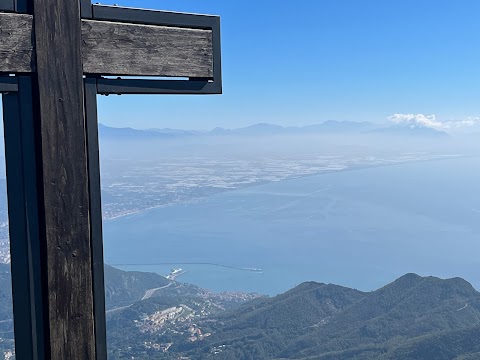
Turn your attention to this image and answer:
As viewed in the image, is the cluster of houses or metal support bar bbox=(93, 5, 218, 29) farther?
the cluster of houses

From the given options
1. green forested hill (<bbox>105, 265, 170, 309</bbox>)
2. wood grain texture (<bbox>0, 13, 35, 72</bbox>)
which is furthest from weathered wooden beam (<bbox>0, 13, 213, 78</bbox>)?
green forested hill (<bbox>105, 265, 170, 309</bbox>)

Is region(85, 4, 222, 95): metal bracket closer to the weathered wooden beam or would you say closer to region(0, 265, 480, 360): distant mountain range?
the weathered wooden beam

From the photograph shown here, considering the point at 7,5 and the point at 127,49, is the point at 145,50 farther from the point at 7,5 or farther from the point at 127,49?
the point at 7,5

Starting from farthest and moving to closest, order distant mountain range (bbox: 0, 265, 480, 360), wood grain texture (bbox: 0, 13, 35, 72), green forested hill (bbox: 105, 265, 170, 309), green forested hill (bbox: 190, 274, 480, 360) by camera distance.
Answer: green forested hill (bbox: 105, 265, 170, 309), distant mountain range (bbox: 0, 265, 480, 360), green forested hill (bbox: 190, 274, 480, 360), wood grain texture (bbox: 0, 13, 35, 72)

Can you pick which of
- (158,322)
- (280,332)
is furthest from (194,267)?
(280,332)

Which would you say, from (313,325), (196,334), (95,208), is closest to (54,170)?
(95,208)

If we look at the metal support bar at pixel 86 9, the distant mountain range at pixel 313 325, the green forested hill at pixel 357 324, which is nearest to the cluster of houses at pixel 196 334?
the distant mountain range at pixel 313 325

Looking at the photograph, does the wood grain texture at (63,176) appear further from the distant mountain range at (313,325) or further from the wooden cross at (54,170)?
the distant mountain range at (313,325)
